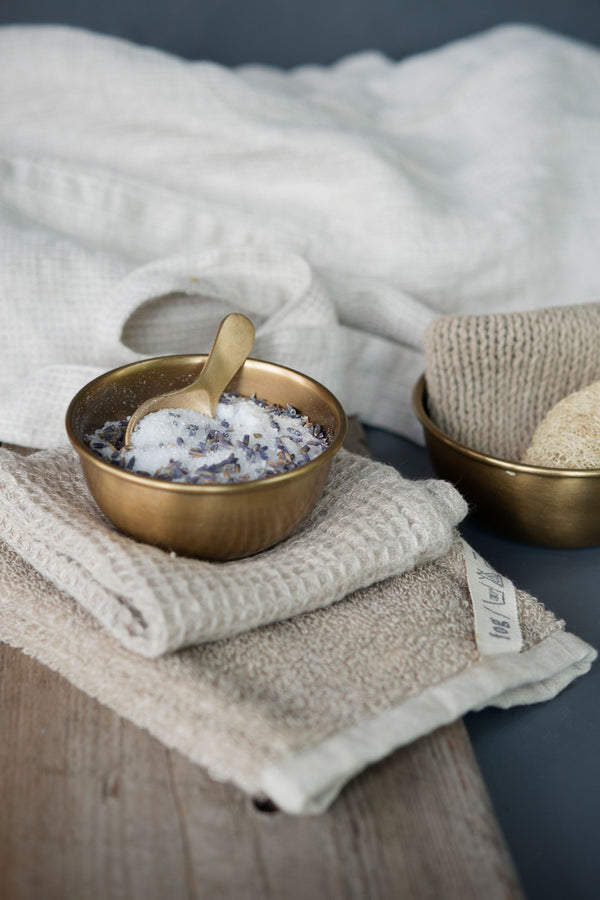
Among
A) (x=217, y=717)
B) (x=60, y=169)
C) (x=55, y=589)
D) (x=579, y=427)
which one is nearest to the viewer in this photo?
(x=217, y=717)

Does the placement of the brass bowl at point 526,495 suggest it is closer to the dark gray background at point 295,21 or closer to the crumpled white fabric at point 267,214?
the crumpled white fabric at point 267,214

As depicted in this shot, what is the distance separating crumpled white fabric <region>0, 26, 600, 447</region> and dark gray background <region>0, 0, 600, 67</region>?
1.01ft

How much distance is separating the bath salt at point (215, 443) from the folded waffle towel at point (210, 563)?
5cm

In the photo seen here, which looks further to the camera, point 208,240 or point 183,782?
point 208,240

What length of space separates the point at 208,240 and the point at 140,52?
27 centimetres

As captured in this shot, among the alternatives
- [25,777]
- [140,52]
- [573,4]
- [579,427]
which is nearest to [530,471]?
[579,427]

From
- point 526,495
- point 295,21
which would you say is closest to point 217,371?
point 526,495

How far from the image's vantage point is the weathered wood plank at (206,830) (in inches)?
15.2

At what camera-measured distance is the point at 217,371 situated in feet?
1.99

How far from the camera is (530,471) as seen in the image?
2.01 feet

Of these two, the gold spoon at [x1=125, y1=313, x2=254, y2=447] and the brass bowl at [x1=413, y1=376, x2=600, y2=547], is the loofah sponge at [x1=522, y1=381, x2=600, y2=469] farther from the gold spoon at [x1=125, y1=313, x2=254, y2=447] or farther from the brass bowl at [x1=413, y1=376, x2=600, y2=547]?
the gold spoon at [x1=125, y1=313, x2=254, y2=447]

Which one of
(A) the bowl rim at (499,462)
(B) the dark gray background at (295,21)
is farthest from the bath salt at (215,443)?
(B) the dark gray background at (295,21)

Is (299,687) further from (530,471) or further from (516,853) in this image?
(530,471)

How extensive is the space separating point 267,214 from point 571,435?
0.47m
